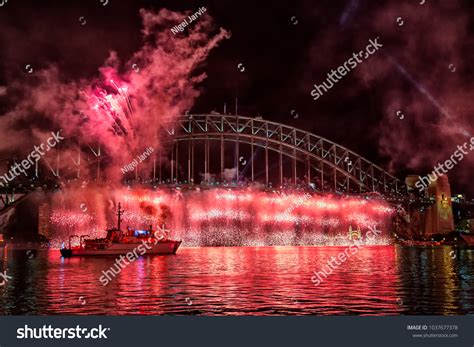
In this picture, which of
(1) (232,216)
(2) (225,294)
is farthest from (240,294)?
(1) (232,216)

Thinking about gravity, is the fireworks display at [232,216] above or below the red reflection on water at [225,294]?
above

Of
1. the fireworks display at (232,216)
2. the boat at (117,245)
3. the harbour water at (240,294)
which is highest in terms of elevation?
the fireworks display at (232,216)

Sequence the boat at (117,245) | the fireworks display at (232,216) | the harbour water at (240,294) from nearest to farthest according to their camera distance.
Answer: the harbour water at (240,294) < the boat at (117,245) < the fireworks display at (232,216)

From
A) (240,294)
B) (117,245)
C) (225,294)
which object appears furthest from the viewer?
(117,245)

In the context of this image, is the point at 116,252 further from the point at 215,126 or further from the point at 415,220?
the point at 415,220

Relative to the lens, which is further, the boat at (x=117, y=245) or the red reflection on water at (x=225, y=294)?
the boat at (x=117, y=245)

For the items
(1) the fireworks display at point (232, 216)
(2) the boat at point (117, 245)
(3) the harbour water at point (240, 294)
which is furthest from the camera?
(1) the fireworks display at point (232, 216)

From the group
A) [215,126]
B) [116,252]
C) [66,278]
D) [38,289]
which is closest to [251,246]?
[215,126]

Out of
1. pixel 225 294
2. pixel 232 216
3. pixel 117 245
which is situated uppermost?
pixel 232 216

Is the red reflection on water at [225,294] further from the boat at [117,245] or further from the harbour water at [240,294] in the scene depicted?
the boat at [117,245]

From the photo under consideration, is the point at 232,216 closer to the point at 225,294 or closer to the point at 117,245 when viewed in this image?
the point at 117,245

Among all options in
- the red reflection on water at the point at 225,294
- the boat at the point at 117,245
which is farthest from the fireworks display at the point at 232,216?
the red reflection on water at the point at 225,294

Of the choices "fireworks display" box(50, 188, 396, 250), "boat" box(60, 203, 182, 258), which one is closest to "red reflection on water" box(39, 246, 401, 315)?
"boat" box(60, 203, 182, 258)
